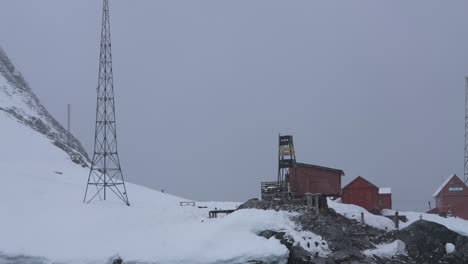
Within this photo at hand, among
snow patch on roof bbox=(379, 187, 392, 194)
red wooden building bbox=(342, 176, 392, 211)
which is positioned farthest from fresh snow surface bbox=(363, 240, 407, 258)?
snow patch on roof bbox=(379, 187, 392, 194)

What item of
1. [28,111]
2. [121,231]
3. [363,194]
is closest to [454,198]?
[363,194]

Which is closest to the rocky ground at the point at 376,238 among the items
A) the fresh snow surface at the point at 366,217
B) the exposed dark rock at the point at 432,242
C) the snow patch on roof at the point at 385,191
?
the exposed dark rock at the point at 432,242

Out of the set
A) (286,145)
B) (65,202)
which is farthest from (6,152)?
(286,145)

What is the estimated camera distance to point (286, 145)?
147 ft

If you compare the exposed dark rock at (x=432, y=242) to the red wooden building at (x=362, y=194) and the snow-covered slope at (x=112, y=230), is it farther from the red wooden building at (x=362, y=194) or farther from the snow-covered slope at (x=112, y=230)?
the red wooden building at (x=362, y=194)

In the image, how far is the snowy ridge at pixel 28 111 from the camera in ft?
247

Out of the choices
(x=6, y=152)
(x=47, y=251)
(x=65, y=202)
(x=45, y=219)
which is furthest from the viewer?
(x=6, y=152)

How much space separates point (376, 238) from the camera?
35.2m

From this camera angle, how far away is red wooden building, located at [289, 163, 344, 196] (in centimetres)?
4394

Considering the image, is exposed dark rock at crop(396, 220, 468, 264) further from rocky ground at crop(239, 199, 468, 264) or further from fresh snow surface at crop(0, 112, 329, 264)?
fresh snow surface at crop(0, 112, 329, 264)

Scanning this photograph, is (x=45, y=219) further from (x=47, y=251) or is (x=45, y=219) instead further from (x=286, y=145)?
(x=286, y=145)

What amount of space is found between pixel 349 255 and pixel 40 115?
66376 mm

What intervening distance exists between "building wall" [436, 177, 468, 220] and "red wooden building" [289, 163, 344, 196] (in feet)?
50.6

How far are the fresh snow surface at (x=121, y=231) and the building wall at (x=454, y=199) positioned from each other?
1091 inches
